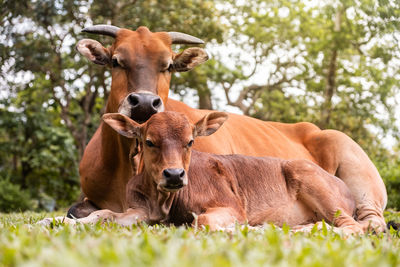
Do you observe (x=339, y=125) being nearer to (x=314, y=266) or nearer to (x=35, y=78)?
(x=35, y=78)

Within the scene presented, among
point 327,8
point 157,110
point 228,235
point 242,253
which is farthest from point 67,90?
point 242,253

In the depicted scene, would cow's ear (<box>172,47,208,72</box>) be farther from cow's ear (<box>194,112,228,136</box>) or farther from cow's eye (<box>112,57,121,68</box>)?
cow's ear (<box>194,112,228,136</box>)

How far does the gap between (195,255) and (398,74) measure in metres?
19.0

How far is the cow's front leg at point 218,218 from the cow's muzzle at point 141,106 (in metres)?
1.29

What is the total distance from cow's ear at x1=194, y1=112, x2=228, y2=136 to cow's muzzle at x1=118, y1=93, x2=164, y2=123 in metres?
0.50

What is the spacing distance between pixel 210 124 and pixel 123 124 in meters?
0.90

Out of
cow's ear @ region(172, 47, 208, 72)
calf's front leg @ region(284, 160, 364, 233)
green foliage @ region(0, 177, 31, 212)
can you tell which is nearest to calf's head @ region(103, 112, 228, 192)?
calf's front leg @ region(284, 160, 364, 233)

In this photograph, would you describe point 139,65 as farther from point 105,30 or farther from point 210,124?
point 210,124

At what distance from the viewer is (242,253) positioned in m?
2.14

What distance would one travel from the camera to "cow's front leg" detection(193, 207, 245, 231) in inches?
161

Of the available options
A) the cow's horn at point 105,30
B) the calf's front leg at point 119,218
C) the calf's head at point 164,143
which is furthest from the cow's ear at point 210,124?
the cow's horn at point 105,30

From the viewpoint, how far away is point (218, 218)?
4.23 meters

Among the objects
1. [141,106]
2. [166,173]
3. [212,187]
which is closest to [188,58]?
[141,106]

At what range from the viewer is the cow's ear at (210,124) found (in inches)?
200
